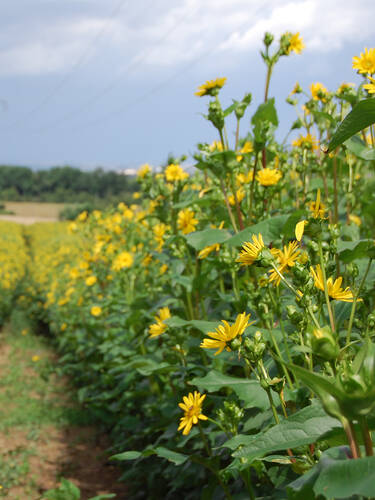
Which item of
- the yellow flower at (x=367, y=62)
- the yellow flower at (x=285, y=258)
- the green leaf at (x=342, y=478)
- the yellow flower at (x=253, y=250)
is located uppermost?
the yellow flower at (x=367, y=62)

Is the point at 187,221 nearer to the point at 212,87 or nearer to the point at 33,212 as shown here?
the point at 212,87

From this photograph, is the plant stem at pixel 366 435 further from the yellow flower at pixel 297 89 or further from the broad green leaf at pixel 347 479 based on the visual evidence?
the yellow flower at pixel 297 89

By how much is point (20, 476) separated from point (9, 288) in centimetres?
529

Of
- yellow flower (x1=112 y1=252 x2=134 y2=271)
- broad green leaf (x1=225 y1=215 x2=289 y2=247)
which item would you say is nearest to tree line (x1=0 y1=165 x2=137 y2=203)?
yellow flower (x1=112 y1=252 x2=134 y2=271)

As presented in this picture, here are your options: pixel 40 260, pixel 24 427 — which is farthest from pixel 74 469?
pixel 40 260

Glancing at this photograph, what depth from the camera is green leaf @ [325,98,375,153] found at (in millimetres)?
698

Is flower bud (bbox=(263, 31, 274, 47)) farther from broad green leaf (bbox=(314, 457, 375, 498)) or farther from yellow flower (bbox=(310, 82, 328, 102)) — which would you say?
broad green leaf (bbox=(314, 457, 375, 498))

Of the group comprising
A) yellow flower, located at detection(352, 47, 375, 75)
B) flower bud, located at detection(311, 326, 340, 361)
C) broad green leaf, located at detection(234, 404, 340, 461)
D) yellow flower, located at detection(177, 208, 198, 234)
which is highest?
yellow flower, located at detection(352, 47, 375, 75)

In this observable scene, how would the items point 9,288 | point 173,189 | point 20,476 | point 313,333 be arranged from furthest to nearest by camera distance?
point 9,288 < point 20,476 < point 173,189 < point 313,333

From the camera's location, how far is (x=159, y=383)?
2676 millimetres

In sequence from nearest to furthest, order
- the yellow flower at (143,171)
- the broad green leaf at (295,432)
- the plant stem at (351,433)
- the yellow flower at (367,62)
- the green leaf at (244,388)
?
the plant stem at (351,433)
the broad green leaf at (295,432)
the green leaf at (244,388)
the yellow flower at (367,62)
the yellow flower at (143,171)

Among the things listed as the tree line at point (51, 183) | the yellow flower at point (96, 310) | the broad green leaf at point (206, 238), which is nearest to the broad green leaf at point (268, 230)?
the broad green leaf at point (206, 238)

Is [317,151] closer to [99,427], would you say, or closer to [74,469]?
[74,469]

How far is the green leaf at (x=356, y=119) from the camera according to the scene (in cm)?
70
